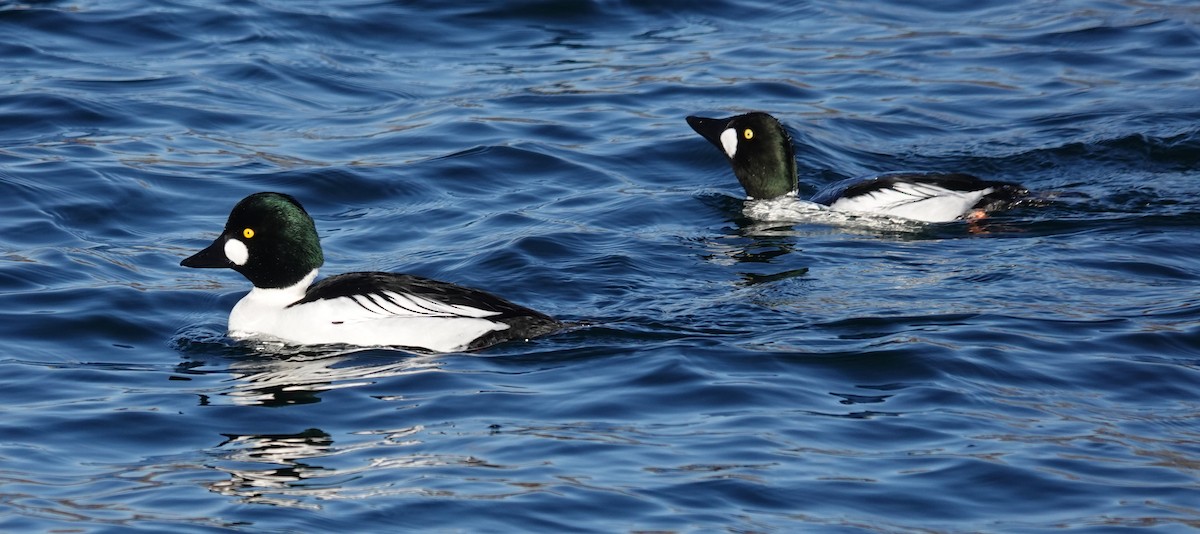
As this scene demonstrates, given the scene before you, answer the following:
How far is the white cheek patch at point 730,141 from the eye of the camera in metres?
12.6

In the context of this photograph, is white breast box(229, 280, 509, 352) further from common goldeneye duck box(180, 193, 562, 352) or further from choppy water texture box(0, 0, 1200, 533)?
choppy water texture box(0, 0, 1200, 533)

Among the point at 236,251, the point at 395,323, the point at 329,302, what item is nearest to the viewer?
the point at 395,323

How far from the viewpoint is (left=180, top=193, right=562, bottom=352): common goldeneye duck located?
8570mm

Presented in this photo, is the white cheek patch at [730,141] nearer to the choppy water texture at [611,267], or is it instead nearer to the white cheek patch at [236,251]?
the choppy water texture at [611,267]

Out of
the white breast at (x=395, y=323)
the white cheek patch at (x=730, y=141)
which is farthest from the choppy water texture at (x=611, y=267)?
the white cheek patch at (x=730, y=141)

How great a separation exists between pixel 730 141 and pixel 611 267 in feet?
8.45

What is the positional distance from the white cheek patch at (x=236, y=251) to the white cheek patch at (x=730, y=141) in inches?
188

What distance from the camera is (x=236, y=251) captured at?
29.2 ft

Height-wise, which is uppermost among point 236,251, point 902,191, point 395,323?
point 236,251

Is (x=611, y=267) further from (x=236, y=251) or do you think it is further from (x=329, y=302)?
(x=236, y=251)

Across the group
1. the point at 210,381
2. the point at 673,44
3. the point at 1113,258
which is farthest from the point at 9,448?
the point at 673,44

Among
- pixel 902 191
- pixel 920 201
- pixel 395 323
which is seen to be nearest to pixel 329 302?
pixel 395 323

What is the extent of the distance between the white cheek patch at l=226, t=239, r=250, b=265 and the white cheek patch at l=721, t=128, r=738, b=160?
4.77m

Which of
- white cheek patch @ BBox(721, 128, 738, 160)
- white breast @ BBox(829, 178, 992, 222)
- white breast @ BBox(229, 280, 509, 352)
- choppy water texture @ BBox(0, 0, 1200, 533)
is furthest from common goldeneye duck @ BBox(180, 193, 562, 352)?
white cheek patch @ BBox(721, 128, 738, 160)
